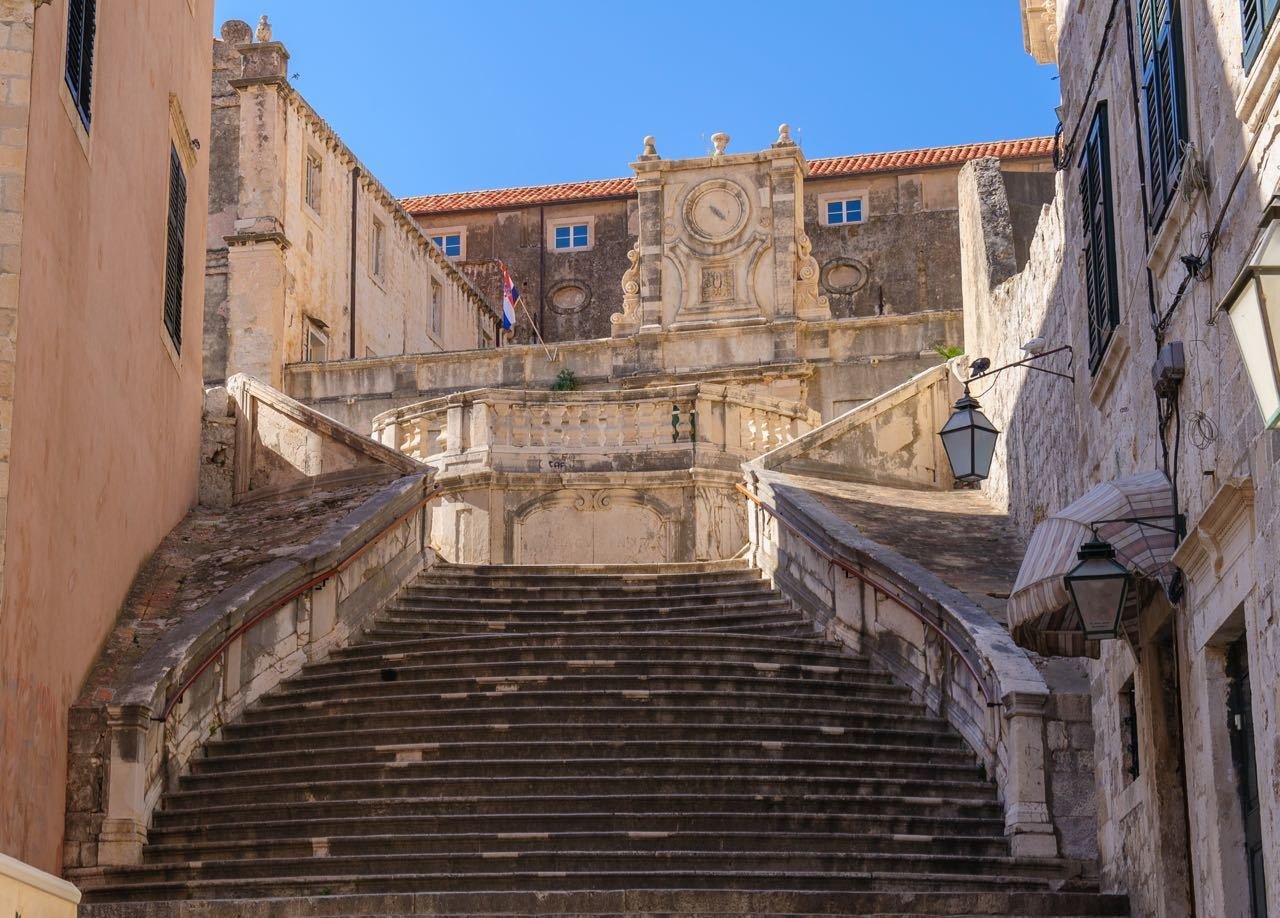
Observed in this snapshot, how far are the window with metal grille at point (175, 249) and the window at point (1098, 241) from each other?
934 centimetres

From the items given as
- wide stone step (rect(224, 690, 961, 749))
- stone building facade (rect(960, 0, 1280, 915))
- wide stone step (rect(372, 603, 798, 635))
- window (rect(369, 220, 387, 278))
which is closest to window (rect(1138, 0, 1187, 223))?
stone building facade (rect(960, 0, 1280, 915))

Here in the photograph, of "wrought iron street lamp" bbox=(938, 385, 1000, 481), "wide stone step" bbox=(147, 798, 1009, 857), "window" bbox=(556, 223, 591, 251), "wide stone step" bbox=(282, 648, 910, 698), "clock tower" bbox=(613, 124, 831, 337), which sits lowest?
"wide stone step" bbox=(147, 798, 1009, 857)

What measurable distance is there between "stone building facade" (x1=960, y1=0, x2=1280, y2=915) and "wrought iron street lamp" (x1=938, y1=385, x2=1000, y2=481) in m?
0.96

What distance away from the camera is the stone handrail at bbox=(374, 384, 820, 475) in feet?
78.2

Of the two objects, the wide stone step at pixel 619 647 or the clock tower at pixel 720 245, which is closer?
the wide stone step at pixel 619 647

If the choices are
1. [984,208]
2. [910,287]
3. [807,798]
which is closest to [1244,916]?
[807,798]

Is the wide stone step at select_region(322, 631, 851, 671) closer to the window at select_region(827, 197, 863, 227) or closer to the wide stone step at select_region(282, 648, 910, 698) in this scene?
the wide stone step at select_region(282, 648, 910, 698)

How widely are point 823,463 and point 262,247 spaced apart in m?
14.0

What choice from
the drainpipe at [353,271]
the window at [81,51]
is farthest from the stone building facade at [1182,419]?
the drainpipe at [353,271]

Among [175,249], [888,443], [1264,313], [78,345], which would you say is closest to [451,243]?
[888,443]

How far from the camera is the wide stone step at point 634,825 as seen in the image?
13258mm

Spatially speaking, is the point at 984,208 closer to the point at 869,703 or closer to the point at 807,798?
the point at 869,703

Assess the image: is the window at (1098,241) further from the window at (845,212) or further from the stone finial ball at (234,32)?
the window at (845,212)

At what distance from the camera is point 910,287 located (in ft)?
152
